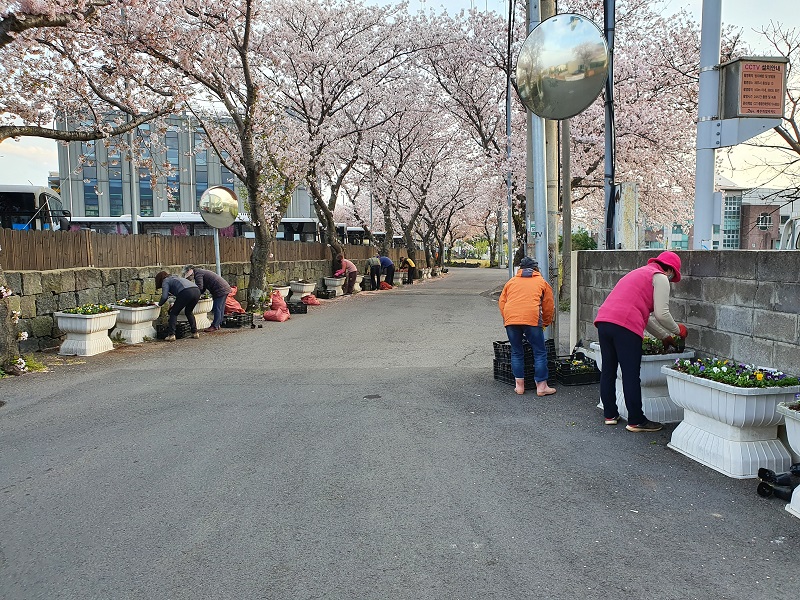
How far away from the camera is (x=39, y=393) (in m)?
7.70

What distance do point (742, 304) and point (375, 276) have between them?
74.1 feet

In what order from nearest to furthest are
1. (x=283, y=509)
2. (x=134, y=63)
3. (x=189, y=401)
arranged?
(x=283, y=509) → (x=189, y=401) → (x=134, y=63)

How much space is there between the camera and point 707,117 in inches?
242

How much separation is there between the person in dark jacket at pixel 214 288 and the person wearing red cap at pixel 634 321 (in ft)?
30.9

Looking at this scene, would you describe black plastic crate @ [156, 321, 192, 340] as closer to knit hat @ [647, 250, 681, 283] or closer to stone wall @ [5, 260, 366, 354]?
stone wall @ [5, 260, 366, 354]

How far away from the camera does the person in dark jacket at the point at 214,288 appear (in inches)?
517

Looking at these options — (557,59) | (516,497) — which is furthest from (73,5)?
(516,497)

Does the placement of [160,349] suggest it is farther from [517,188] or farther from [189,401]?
[517,188]

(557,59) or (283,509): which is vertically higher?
(557,59)

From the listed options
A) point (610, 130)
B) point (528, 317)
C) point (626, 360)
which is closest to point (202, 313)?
point (528, 317)

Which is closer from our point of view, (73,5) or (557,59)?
(557,59)

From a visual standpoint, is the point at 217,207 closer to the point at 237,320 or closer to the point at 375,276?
the point at 237,320

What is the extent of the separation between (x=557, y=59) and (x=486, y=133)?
19470mm

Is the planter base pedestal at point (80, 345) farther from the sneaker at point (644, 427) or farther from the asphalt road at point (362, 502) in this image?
the sneaker at point (644, 427)
